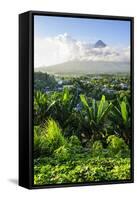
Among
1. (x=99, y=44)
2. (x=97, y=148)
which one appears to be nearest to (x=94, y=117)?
(x=97, y=148)

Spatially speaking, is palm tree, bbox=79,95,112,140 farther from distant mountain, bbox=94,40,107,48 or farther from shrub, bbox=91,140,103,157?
distant mountain, bbox=94,40,107,48

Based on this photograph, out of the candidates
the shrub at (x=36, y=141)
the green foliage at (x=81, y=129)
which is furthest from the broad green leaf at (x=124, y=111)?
the shrub at (x=36, y=141)

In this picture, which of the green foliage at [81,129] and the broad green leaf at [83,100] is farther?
the broad green leaf at [83,100]

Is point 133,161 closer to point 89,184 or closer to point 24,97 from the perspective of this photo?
point 89,184

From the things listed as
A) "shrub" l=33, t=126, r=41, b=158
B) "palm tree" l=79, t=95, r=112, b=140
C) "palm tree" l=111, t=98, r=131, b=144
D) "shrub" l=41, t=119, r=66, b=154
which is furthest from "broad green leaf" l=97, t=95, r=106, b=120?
"shrub" l=33, t=126, r=41, b=158

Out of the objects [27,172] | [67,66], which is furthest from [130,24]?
[27,172]

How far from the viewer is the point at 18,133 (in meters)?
8.68

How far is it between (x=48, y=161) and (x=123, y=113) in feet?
3.70

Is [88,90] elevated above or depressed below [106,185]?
above

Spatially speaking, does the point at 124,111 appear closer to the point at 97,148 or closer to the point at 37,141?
the point at 97,148

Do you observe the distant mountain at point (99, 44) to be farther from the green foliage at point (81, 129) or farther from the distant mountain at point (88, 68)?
the green foliage at point (81, 129)

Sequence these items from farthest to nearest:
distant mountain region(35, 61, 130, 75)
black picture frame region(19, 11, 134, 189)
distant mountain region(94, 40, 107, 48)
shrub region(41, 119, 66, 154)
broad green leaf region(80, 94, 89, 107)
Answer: distant mountain region(94, 40, 107, 48) → broad green leaf region(80, 94, 89, 107) → distant mountain region(35, 61, 130, 75) → shrub region(41, 119, 66, 154) → black picture frame region(19, 11, 134, 189)

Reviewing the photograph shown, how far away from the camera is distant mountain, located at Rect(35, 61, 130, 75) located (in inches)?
332

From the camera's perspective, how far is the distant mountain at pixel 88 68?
8.44 metres
